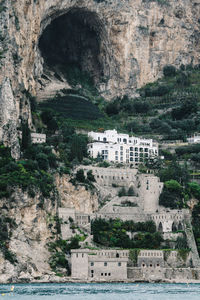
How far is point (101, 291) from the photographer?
7888 cm

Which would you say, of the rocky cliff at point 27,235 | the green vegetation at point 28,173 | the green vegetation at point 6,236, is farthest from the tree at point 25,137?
the green vegetation at point 6,236

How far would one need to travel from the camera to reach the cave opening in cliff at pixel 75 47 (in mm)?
135000

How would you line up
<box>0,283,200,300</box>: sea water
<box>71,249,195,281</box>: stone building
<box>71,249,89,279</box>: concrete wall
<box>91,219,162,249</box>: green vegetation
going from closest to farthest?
<box>0,283,200,300</box>: sea water < <box>71,249,89,279</box>: concrete wall < <box>71,249,195,281</box>: stone building < <box>91,219,162,249</box>: green vegetation

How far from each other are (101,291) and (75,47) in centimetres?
6711

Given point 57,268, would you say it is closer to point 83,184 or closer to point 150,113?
point 83,184

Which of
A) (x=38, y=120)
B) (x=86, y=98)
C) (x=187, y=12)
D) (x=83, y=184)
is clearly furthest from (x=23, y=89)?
(x=187, y=12)

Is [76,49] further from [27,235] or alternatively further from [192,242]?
[27,235]

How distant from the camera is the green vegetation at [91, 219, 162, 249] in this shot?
300 ft

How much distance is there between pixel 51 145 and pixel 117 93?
114ft

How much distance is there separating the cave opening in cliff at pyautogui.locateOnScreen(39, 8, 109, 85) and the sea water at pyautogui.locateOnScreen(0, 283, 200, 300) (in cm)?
5607

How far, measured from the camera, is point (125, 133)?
12244cm

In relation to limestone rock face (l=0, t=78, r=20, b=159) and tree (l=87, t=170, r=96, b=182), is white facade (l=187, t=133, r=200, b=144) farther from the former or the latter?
limestone rock face (l=0, t=78, r=20, b=159)

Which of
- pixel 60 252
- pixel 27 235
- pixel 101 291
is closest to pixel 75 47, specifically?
pixel 27 235

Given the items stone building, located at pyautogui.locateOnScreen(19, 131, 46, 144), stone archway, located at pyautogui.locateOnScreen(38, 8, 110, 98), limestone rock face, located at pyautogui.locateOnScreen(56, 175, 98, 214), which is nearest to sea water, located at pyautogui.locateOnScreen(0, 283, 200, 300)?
limestone rock face, located at pyautogui.locateOnScreen(56, 175, 98, 214)
